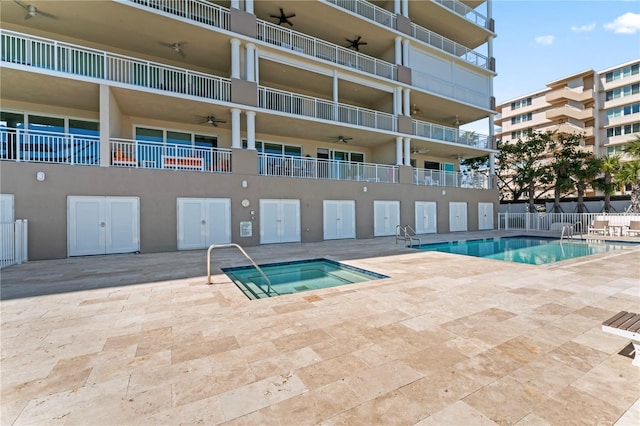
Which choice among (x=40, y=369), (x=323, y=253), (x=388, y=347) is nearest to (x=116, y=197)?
(x=323, y=253)

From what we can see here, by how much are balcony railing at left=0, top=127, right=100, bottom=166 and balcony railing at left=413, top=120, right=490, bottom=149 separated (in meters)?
15.4

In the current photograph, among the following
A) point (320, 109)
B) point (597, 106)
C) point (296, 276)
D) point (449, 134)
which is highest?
point (597, 106)

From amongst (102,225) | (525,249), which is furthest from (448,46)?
(102,225)

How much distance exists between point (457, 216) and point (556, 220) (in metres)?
6.08

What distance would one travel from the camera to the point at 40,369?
273 cm

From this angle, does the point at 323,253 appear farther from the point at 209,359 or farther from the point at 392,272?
the point at 209,359

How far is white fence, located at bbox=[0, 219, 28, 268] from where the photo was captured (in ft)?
25.1

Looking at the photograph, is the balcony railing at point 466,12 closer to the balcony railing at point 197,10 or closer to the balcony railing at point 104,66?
the balcony railing at point 197,10

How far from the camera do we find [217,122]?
12.8 metres

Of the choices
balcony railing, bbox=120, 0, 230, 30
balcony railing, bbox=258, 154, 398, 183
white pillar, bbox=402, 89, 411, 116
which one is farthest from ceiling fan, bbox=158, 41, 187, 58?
white pillar, bbox=402, 89, 411, 116

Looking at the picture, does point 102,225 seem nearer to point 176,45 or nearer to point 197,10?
point 176,45

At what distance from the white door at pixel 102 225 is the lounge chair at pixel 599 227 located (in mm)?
22087

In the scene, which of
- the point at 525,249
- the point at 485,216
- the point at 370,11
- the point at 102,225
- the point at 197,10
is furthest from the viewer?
the point at 485,216

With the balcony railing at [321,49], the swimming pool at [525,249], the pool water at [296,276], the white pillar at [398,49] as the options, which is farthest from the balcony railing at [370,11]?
the pool water at [296,276]
